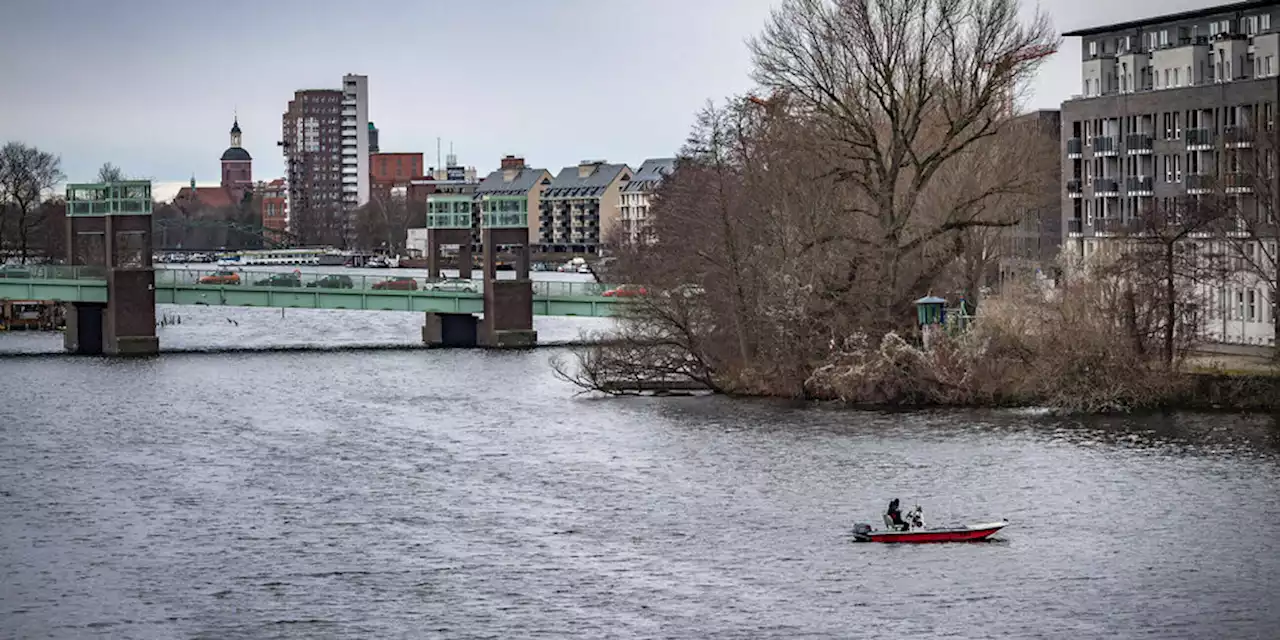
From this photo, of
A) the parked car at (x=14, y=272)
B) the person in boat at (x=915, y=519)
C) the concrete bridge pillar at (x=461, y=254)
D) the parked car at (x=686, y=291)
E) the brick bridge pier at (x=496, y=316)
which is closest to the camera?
the person in boat at (x=915, y=519)

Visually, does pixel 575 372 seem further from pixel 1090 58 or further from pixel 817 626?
pixel 817 626

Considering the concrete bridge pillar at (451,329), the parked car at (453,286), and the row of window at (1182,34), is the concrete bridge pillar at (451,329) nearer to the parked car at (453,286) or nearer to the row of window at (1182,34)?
the parked car at (453,286)

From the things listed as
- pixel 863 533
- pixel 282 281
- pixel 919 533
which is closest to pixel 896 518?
pixel 919 533

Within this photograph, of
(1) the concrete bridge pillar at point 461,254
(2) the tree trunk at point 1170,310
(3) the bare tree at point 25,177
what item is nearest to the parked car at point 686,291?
(2) the tree trunk at point 1170,310

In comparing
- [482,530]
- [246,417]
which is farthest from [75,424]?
[482,530]

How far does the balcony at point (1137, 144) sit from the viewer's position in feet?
349

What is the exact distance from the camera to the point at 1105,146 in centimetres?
11125

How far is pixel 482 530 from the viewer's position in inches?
2203

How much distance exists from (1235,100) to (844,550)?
5155 cm

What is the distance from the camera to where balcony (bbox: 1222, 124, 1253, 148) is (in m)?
92.0

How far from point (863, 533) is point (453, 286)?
84.5 m

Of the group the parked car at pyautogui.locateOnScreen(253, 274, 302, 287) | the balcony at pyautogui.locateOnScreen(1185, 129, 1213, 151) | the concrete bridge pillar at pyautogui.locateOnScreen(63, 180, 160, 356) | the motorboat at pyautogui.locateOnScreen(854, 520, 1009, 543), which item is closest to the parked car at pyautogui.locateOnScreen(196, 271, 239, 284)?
the parked car at pyautogui.locateOnScreen(253, 274, 302, 287)

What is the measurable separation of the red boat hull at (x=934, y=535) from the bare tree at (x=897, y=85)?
3302 centimetres

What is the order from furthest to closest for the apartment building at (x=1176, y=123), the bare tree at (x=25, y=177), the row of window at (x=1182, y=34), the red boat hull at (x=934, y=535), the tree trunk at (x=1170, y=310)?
the bare tree at (x=25, y=177), the row of window at (x=1182, y=34), the apartment building at (x=1176, y=123), the tree trunk at (x=1170, y=310), the red boat hull at (x=934, y=535)
